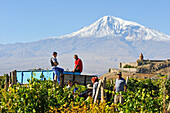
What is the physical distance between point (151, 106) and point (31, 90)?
14.2 ft

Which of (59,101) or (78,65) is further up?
(78,65)

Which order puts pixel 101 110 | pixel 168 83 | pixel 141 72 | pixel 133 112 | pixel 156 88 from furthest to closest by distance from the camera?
pixel 141 72 < pixel 156 88 < pixel 168 83 < pixel 101 110 < pixel 133 112

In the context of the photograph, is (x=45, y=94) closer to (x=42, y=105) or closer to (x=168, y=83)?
(x=42, y=105)

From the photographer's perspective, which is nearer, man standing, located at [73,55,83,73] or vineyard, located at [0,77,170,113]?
vineyard, located at [0,77,170,113]

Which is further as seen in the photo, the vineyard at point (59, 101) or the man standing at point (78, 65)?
the man standing at point (78, 65)

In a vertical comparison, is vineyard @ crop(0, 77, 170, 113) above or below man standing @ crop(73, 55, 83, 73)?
below

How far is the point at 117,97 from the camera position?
11.2 metres

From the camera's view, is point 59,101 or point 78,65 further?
point 78,65

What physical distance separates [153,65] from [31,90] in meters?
65.7

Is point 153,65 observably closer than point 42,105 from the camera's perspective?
No

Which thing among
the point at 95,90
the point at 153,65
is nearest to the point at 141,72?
the point at 153,65

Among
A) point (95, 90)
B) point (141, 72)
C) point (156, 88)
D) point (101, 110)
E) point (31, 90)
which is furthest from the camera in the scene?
point (141, 72)

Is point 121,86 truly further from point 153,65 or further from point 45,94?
point 153,65

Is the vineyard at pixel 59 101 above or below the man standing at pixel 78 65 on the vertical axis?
below
